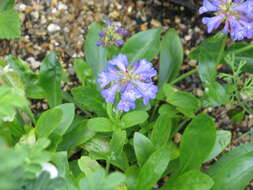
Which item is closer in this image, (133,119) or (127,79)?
(127,79)

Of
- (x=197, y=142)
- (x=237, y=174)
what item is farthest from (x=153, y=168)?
(x=237, y=174)

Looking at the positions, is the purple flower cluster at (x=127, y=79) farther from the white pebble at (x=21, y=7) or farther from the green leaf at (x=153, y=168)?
the white pebble at (x=21, y=7)

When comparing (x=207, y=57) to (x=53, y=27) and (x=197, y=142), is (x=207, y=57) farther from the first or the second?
(x=53, y=27)

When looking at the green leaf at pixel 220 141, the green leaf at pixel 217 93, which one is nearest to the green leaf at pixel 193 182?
the green leaf at pixel 220 141

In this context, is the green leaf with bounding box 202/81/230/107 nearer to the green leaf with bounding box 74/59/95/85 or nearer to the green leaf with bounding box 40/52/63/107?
the green leaf with bounding box 74/59/95/85

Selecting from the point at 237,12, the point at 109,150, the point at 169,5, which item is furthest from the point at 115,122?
the point at 169,5

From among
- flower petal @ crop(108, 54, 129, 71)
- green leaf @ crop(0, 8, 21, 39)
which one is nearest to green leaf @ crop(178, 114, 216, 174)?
flower petal @ crop(108, 54, 129, 71)
